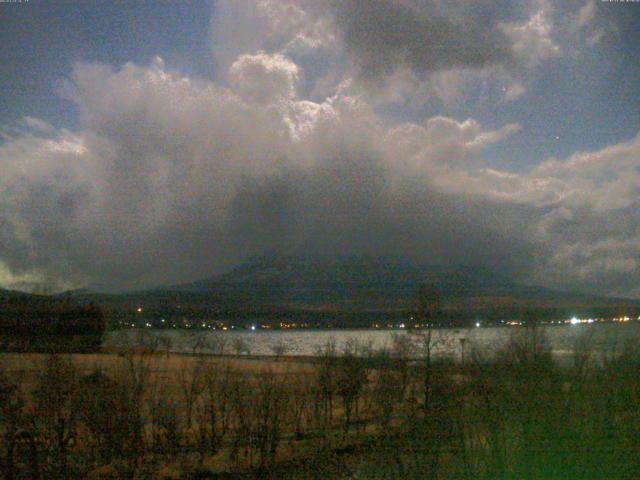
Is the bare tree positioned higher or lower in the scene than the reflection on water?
lower

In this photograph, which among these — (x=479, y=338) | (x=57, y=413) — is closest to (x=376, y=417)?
(x=479, y=338)

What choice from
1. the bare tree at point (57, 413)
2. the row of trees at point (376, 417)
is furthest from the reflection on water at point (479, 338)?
the bare tree at point (57, 413)

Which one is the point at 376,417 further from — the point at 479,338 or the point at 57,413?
the point at 57,413

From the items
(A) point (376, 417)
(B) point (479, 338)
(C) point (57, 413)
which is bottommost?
(A) point (376, 417)

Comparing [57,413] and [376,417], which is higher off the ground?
[57,413]

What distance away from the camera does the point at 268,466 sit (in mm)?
17203

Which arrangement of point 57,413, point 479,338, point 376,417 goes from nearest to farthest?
point 57,413, point 479,338, point 376,417

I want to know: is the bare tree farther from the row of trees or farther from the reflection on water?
the reflection on water

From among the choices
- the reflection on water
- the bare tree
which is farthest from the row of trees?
the reflection on water

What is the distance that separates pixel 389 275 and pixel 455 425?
3860 cm

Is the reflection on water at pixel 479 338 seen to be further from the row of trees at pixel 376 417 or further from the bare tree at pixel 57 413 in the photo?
Result: the bare tree at pixel 57 413

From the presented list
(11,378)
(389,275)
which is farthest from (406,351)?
(389,275)

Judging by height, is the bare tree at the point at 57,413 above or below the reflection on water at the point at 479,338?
below

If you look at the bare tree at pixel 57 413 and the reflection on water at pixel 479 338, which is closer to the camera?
the reflection on water at pixel 479 338
